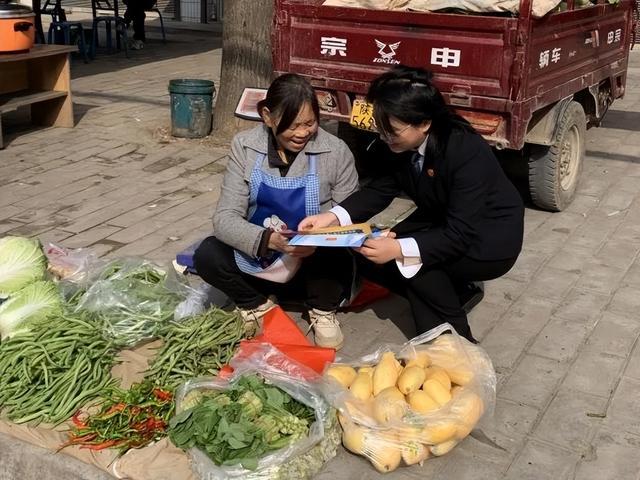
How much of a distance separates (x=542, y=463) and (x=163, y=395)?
1451 millimetres

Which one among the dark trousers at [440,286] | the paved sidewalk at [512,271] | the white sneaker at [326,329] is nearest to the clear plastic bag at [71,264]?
the paved sidewalk at [512,271]

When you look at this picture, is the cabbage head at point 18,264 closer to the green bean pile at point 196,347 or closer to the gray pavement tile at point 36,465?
the green bean pile at point 196,347

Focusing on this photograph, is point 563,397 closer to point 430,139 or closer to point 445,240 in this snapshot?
point 445,240

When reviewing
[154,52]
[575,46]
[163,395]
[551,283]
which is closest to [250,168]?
[163,395]

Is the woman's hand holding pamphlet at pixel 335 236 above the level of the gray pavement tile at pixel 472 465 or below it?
above

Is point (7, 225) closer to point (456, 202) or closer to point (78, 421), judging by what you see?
point (78, 421)

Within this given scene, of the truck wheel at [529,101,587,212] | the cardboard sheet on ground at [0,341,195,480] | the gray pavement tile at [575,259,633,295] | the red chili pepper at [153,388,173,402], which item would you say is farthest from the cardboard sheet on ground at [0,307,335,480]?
the truck wheel at [529,101,587,212]

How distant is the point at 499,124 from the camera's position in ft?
16.6

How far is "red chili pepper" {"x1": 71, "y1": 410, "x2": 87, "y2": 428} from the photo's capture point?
310 centimetres

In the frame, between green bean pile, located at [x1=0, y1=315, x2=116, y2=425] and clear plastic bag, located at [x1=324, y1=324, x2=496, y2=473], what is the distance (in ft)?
3.20

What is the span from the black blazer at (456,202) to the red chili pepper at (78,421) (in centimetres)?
141

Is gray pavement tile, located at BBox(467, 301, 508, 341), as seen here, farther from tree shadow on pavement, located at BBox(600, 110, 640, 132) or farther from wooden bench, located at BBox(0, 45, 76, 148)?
wooden bench, located at BBox(0, 45, 76, 148)

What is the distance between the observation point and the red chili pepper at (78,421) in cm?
310

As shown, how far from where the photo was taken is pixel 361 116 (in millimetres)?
5316
